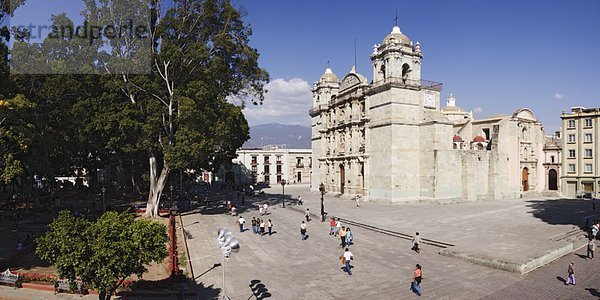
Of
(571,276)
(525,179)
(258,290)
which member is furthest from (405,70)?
(258,290)

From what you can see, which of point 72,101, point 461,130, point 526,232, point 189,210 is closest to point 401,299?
point 526,232

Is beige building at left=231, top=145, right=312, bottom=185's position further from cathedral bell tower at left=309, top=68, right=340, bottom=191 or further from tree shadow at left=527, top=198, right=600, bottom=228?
tree shadow at left=527, top=198, right=600, bottom=228

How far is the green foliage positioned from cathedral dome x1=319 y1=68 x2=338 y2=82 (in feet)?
151

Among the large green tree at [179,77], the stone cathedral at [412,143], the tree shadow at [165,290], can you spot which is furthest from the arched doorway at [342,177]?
the tree shadow at [165,290]

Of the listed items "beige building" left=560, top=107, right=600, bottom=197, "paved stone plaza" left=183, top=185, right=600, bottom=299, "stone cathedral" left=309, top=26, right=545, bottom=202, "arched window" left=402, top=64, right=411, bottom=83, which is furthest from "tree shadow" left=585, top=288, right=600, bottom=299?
"beige building" left=560, top=107, right=600, bottom=197

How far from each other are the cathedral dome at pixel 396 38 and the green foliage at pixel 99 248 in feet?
116

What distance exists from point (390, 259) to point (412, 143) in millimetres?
23191

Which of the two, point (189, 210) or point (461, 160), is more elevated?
point (461, 160)

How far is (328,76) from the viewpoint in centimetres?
5419

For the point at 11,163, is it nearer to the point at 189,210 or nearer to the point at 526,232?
the point at 189,210

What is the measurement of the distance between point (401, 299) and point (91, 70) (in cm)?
2713

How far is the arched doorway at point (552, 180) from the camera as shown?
52219 mm

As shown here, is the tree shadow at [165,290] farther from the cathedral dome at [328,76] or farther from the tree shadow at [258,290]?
the cathedral dome at [328,76]

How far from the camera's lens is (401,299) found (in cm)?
1279
